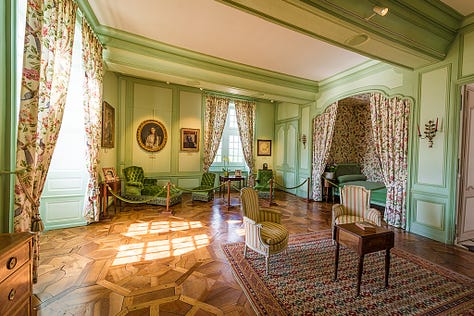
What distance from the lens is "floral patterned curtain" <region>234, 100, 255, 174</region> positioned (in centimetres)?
852

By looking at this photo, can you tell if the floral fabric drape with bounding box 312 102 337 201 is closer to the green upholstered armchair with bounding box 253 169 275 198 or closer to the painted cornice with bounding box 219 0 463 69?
the green upholstered armchair with bounding box 253 169 275 198

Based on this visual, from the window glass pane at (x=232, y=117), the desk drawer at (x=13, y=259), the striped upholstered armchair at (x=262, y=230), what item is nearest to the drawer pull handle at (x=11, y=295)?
→ the desk drawer at (x=13, y=259)

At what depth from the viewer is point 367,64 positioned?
535cm

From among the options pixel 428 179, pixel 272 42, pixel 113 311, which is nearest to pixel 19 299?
pixel 113 311

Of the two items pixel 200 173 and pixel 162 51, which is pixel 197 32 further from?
pixel 200 173

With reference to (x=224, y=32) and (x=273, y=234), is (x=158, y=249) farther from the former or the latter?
(x=224, y=32)

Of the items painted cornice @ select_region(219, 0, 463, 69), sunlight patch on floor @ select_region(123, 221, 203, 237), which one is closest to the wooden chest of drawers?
sunlight patch on floor @ select_region(123, 221, 203, 237)

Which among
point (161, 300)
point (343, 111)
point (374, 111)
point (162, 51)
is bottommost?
point (161, 300)

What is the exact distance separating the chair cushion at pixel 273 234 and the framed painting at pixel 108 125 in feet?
14.3

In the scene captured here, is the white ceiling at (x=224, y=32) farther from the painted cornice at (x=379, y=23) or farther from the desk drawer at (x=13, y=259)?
the desk drawer at (x=13, y=259)

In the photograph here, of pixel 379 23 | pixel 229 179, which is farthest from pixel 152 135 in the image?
pixel 379 23

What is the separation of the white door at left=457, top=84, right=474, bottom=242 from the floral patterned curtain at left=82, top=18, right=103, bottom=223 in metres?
6.77

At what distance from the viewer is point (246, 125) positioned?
8586 millimetres

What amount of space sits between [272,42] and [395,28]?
6.89ft
